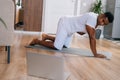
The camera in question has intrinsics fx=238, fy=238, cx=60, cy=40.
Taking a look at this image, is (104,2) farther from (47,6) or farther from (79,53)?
(79,53)

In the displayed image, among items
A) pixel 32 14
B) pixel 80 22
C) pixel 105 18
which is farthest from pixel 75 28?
pixel 32 14

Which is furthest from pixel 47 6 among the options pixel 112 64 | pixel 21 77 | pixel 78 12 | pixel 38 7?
pixel 21 77

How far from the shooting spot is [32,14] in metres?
7.13

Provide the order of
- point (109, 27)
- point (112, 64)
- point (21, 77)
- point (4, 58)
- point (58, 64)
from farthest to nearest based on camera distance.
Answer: point (109, 27) → point (112, 64) → point (4, 58) → point (21, 77) → point (58, 64)

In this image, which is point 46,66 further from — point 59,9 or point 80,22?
point 59,9

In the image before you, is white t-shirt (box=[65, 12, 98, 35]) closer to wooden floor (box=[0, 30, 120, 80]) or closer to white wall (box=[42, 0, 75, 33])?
wooden floor (box=[0, 30, 120, 80])

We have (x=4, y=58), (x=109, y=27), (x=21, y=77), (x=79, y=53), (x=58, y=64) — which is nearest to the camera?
(x=58, y=64)

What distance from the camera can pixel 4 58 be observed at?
124 inches

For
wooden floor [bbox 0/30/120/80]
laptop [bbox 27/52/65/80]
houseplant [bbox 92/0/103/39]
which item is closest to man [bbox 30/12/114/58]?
wooden floor [bbox 0/30/120/80]

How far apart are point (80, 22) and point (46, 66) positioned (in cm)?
210

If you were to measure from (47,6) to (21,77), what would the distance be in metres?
4.92

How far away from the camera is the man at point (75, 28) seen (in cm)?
373

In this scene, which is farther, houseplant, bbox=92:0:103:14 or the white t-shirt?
houseplant, bbox=92:0:103:14

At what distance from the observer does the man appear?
373cm
